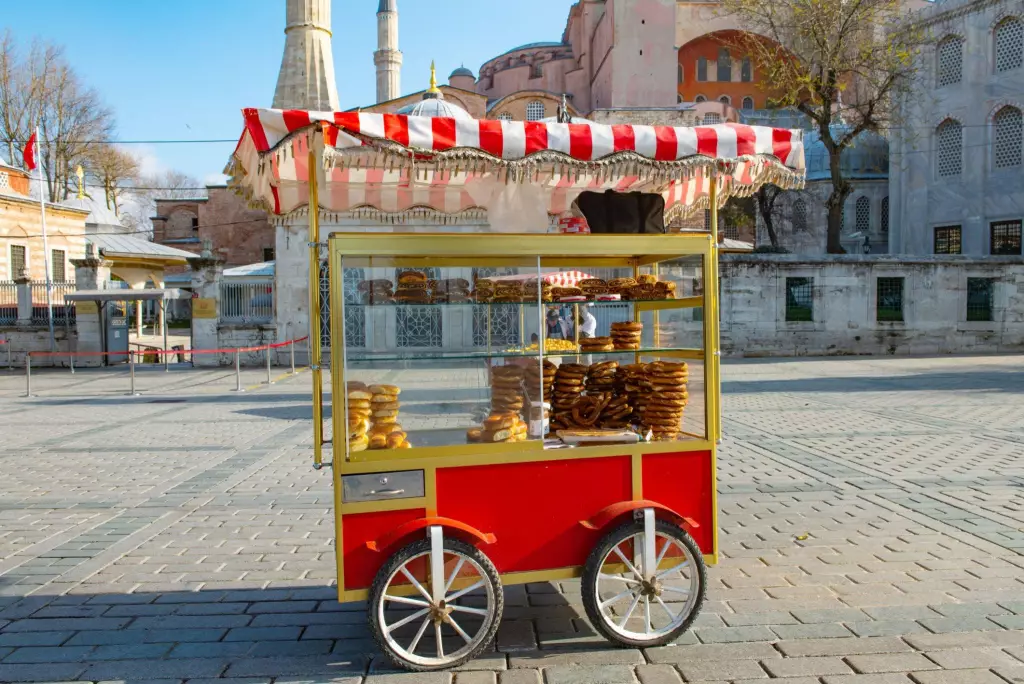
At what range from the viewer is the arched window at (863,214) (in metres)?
44.4

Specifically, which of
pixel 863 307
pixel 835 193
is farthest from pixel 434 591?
→ pixel 835 193

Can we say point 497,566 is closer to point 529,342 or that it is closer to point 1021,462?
point 529,342

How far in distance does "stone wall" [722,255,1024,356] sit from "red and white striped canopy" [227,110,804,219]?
66.2 feet

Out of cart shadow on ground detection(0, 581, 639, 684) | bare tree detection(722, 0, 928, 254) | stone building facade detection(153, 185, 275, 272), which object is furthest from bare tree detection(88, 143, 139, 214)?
cart shadow on ground detection(0, 581, 639, 684)

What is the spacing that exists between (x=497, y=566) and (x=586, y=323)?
146 inches

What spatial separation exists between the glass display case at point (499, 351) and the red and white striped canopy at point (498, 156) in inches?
16.2

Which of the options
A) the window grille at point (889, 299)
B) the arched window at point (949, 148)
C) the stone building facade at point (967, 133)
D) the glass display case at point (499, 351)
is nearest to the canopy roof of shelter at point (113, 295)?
the glass display case at point (499, 351)

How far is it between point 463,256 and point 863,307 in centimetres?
2321

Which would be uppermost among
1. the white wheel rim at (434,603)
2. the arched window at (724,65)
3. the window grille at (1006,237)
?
the arched window at (724,65)

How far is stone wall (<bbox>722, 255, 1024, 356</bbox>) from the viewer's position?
24.2 meters

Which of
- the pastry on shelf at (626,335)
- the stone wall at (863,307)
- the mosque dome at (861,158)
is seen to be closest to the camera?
the pastry on shelf at (626,335)

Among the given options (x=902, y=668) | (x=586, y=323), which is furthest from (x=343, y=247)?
(x=586, y=323)

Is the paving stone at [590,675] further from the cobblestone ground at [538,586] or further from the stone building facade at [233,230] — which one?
the stone building facade at [233,230]

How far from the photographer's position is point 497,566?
3812 millimetres
